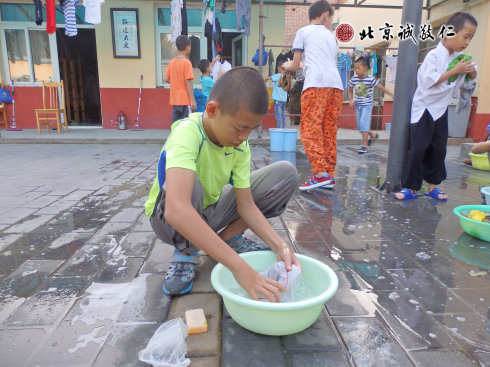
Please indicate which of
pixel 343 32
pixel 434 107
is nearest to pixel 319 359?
pixel 434 107

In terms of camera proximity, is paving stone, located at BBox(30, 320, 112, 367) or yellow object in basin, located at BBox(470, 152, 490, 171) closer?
paving stone, located at BBox(30, 320, 112, 367)

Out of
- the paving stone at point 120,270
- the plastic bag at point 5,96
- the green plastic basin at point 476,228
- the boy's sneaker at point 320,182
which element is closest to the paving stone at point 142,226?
the paving stone at point 120,270

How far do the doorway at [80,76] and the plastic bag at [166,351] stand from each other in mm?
9372

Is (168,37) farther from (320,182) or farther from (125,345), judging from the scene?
(125,345)

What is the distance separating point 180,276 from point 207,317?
253 mm

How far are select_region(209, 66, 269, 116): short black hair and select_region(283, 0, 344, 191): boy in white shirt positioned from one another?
6.84ft

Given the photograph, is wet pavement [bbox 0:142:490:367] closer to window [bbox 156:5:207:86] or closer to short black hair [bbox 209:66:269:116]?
short black hair [bbox 209:66:269:116]

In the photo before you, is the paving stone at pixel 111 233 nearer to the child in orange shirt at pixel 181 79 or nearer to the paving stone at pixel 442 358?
the paving stone at pixel 442 358

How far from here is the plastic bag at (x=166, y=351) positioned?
1.12 metres

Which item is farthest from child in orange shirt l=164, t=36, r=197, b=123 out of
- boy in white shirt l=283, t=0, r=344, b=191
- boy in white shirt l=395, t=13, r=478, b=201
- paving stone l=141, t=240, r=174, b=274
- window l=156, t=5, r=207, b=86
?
paving stone l=141, t=240, r=174, b=274

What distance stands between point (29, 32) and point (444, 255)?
32.5ft

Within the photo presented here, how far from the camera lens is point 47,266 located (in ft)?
5.96

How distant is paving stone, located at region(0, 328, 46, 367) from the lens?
1.14 m

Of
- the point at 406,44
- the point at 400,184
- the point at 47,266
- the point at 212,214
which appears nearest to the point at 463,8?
the point at 406,44
